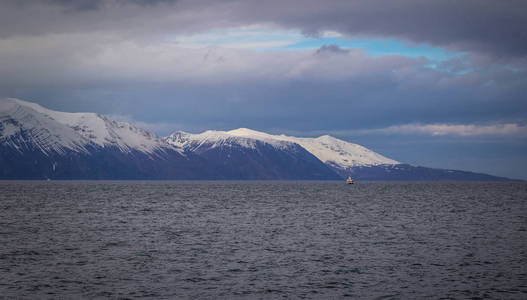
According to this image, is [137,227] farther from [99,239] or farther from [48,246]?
[48,246]

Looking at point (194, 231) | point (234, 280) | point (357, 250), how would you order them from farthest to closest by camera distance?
point (194, 231), point (357, 250), point (234, 280)

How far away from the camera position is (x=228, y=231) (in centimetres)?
7631

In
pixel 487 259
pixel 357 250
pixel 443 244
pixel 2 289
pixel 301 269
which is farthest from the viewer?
pixel 443 244

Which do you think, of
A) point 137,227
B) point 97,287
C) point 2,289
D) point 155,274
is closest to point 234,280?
point 155,274

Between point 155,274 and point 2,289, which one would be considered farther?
point 155,274

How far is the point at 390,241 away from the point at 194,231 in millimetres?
27445

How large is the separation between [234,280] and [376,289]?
11170mm

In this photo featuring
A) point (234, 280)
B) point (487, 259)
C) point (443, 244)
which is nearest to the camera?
point (234, 280)

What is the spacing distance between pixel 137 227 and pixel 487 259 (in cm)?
4994

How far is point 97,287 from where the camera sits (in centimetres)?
3962

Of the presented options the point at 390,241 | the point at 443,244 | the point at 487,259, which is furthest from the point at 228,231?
the point at 487,259

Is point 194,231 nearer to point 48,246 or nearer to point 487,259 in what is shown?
point 48,246

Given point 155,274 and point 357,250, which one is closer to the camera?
point 155,274

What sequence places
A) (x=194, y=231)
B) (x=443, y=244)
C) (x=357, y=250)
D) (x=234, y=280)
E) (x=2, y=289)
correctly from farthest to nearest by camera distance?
(x=194, y=231) → (x=443, y=244) → (x=357, y=250) → (x=234, y=280) → (x=2, y=289)
